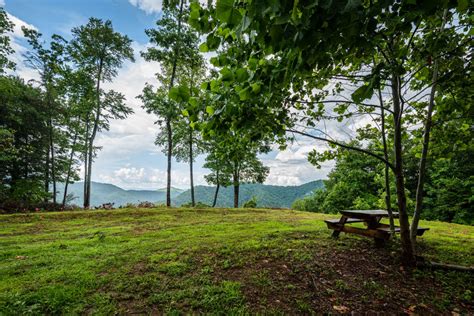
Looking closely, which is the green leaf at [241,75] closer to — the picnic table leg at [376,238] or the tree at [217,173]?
the picnic table leg at [376,238]

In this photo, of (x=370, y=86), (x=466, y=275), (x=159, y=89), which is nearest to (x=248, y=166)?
(x=159, y=89)

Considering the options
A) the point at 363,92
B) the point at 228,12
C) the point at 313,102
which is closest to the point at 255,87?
the point at 228,12

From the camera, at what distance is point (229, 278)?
2.90 meters

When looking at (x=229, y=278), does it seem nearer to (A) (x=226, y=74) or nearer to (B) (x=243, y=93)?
(B) (x=243, y=93)

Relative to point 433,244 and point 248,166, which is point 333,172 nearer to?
point 248,166

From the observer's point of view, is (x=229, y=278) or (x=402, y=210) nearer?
(x=229, y=278)

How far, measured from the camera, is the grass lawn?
7.68 feet

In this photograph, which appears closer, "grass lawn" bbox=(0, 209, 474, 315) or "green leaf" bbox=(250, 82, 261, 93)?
"green leaf" bbox=(250, 82, 261, 93)

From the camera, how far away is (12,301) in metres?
2.34

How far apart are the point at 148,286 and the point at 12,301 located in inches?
55.7

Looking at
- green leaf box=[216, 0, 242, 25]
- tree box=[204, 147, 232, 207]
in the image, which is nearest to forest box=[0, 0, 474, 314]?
green leaf box=[216, 0, 242, 25]

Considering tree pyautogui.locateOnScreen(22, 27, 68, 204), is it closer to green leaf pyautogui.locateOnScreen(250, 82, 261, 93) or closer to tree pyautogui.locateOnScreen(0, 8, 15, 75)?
tree pyautogui.locateOnScreen(0, 8, 15, 75)

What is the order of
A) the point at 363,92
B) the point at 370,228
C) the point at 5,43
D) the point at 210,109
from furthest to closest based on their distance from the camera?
the point at 5,43, the point at 370,228, the point at 210,109, the point at 363,92

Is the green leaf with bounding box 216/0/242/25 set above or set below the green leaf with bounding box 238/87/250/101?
above
